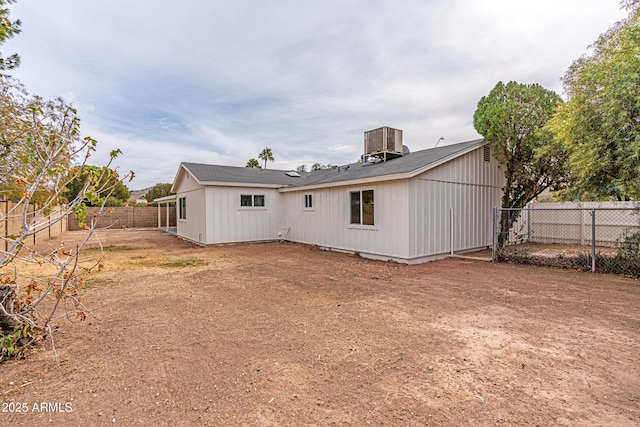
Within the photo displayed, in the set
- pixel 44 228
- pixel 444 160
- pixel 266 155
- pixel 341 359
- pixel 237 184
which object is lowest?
pixel 341 359

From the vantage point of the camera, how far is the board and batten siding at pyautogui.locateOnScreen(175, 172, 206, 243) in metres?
12.8

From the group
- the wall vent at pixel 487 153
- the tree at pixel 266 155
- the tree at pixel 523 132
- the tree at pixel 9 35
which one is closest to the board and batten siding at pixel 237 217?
the tree at pixel 9 35

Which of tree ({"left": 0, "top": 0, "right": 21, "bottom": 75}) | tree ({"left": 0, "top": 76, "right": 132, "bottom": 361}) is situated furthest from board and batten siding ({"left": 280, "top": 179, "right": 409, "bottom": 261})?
tree ({"left": 0, "top": 0, "right": 21, "bottom": 75})

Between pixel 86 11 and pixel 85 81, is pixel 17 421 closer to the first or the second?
pixel 86 11

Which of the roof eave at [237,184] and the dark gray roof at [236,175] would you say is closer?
the roof eave at [237,184]

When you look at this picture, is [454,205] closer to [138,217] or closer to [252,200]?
[252,200]

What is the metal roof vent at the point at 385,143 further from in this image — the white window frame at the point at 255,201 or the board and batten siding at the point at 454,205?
the white window frame at the point at 255,201

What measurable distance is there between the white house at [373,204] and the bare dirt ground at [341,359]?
3.00 m

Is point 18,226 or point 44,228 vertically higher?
point 44,228

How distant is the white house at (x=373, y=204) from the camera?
847 cm

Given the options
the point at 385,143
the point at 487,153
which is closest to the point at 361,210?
the point at 385,143

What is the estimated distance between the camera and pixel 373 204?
913 centimetres

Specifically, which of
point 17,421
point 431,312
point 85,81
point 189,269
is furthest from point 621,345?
point 85,81

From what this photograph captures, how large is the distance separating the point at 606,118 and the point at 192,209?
14.2m
